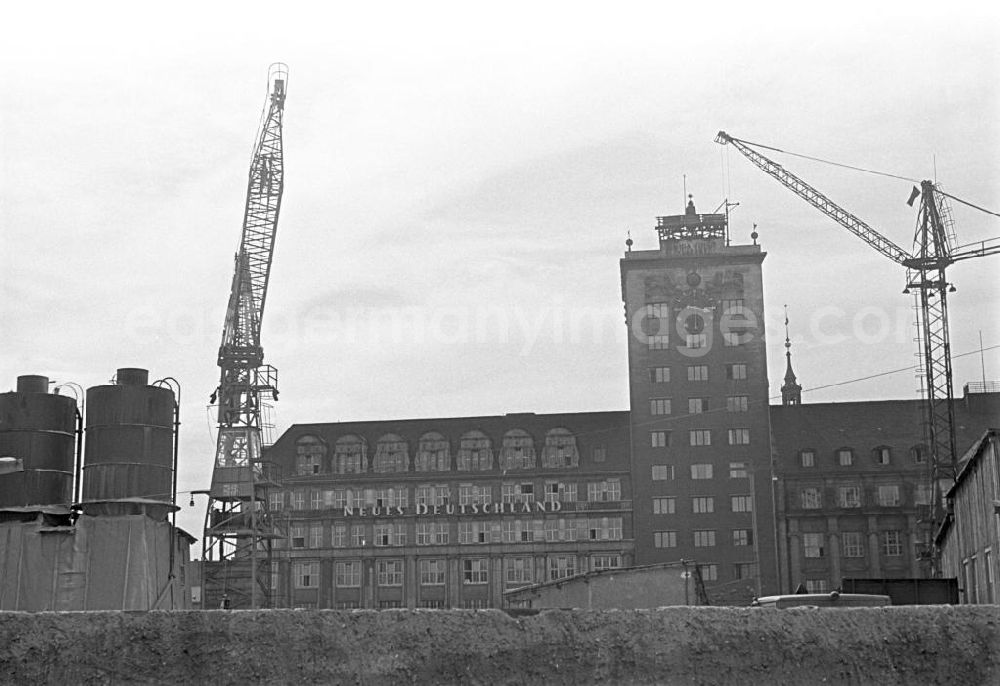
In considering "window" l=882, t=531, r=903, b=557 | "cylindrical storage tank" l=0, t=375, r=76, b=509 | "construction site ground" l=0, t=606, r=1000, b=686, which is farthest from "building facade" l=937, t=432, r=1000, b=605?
"window" l=882, t=531, r=903, b=557

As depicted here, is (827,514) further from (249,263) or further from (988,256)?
(249,263)

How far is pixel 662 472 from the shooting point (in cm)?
10244

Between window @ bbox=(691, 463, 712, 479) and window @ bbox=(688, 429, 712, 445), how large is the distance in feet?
5.93

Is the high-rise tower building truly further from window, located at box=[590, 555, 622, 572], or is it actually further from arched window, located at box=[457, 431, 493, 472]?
arched window, located at box=[457, 431, 493, 472]

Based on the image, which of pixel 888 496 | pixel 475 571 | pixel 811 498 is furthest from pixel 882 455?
pixel 475 571

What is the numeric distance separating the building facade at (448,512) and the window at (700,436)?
651 centimetres

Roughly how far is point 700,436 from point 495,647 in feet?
300

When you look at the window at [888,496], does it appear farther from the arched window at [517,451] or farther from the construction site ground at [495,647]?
the construction site ground at [495,647]

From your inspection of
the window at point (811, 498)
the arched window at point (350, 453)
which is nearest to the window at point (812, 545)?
the window at point (811, 498)

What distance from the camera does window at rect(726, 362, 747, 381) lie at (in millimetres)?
104062

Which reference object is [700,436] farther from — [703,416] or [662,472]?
[662,472]

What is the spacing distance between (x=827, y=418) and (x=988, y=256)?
23.6 meters

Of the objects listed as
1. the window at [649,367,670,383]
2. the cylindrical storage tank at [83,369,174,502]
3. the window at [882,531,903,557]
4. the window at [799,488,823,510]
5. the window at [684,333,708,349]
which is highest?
the window at [684,333,708,349]

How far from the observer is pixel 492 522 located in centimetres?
10556
